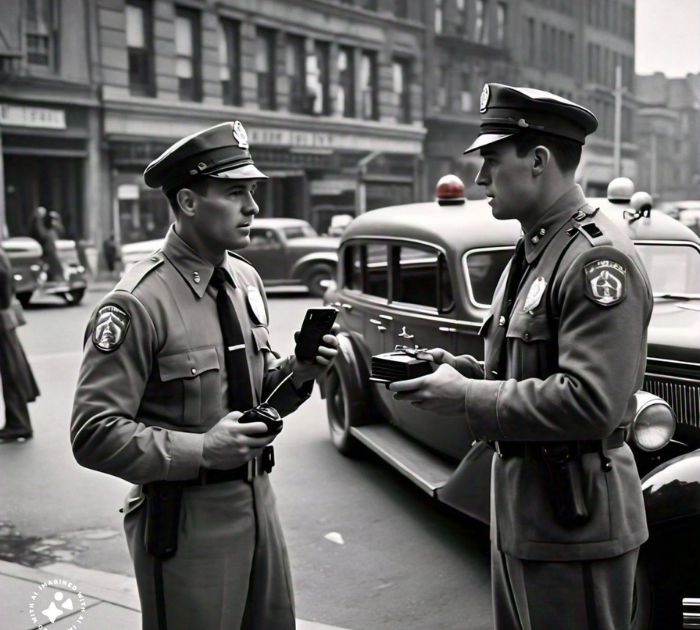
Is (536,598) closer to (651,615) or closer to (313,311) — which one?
(313,311)

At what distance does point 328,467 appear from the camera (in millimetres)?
7070

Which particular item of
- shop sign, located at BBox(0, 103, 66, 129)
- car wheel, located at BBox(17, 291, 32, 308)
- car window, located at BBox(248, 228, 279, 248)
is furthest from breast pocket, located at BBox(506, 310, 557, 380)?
shop sign, located at BBox(0, 103, 66, 129)

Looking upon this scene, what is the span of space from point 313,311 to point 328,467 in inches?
177

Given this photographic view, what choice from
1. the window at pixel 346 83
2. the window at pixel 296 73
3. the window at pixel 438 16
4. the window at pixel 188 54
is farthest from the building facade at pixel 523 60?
the window at pixel 188 54

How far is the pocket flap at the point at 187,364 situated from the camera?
8.22ft

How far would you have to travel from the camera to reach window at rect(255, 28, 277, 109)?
31.4 m

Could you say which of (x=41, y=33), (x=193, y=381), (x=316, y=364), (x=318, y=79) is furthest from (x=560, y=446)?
(x=318, y=79)

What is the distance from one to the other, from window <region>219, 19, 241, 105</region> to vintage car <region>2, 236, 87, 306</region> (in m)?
13.2

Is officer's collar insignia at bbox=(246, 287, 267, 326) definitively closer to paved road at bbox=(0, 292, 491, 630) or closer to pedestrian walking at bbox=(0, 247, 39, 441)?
paved road at bbox=(0, 292, 491, 630)

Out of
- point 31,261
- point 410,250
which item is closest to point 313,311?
point 410,250

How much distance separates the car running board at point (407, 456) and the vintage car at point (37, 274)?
1216cm

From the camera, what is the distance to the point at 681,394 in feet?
13.9

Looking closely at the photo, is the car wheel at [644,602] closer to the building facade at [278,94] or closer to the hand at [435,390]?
the hand at [435,390]

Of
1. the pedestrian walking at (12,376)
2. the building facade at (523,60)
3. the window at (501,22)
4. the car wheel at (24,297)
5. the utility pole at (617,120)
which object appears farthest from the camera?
the utility pole at (617,120)
